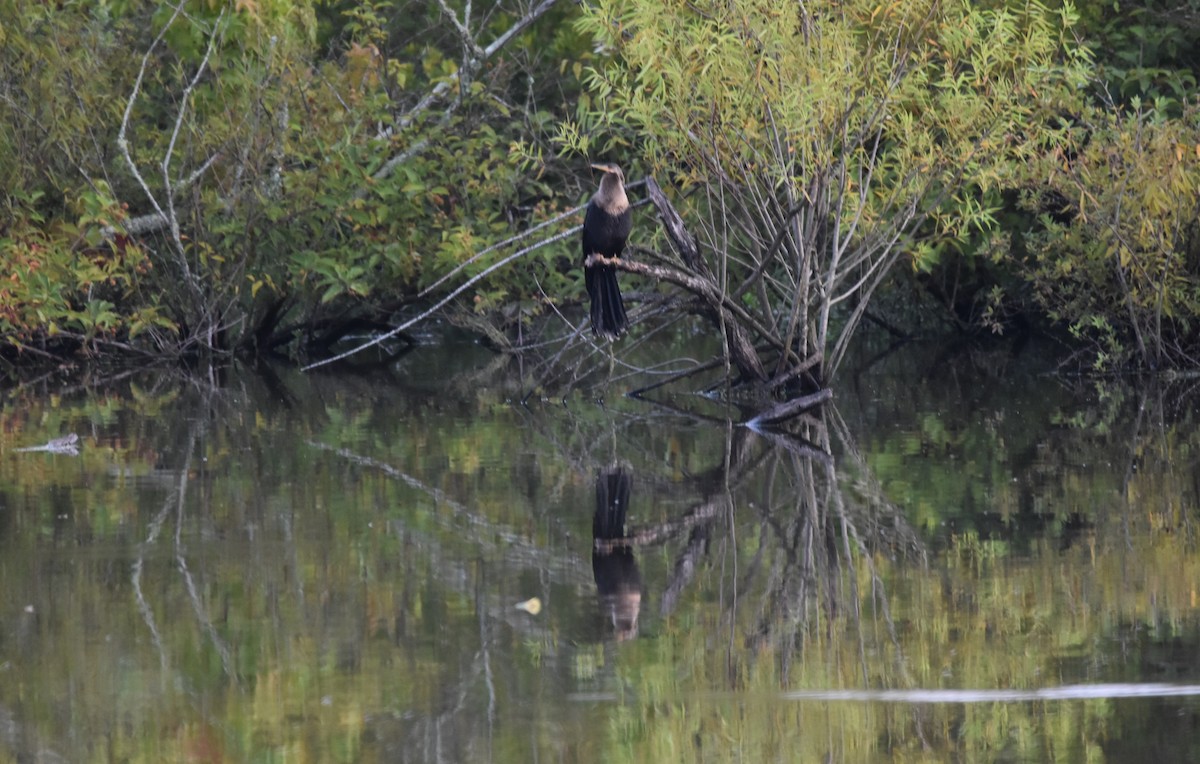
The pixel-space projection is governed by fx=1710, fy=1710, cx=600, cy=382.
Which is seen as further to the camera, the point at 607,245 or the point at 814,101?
the point at 607,245

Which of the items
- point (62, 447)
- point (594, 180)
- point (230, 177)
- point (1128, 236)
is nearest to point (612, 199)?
point (62, 447)

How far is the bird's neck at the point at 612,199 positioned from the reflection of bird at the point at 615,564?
8.68ft

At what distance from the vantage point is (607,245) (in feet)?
32.5

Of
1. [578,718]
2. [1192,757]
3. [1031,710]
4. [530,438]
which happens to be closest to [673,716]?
[578,718]

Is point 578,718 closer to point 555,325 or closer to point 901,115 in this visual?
point 901,115

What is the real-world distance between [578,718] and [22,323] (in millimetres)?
10978

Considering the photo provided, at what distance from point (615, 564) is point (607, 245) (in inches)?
175

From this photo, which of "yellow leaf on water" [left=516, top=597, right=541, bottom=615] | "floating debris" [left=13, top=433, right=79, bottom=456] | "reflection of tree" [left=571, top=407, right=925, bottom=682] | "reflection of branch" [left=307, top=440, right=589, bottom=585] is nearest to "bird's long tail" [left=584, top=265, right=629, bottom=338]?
"reflection of tree" [left=571, top=407, right=925, bottom=682]

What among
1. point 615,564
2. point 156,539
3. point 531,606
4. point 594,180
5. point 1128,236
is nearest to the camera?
point 531,606

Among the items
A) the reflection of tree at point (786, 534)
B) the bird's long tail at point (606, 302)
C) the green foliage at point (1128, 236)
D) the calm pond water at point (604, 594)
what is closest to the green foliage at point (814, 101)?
the bird's long tail at point (606, 302)

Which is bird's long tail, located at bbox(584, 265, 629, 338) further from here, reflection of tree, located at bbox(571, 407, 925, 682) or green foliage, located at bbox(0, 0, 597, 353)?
green foliage, located at bbox(0, 0, 597, 353)

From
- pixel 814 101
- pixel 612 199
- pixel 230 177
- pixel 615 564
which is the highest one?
→ pixel 230 177

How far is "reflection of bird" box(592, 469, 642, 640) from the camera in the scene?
4945 millimetres

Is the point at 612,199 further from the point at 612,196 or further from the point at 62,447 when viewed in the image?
the point at 62,447
